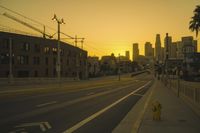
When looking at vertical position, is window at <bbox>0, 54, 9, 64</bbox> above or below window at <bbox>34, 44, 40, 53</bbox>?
below

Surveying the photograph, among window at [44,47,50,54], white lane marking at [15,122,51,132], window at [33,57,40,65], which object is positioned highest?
window at [44,47,50,54]

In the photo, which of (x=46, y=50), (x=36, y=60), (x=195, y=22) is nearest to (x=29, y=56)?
(x=36, y=60)

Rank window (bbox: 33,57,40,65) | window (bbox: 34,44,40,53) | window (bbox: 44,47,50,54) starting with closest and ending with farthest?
window (bbox: 33,57,40,65) < window (bbox: 34,44,40,53) < window (bbox: 44,47,50,54)

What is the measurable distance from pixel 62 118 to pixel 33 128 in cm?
304


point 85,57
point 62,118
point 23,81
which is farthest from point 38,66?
point 62,118

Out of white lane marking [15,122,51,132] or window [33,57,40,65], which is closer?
A: white lane marking [15,122,51,132]

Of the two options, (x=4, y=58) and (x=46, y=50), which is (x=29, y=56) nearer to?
(x=46, y=50)

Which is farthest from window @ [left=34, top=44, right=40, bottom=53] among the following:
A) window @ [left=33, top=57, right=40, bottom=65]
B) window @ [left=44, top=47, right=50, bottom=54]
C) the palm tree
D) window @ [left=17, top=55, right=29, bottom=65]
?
the palm tree

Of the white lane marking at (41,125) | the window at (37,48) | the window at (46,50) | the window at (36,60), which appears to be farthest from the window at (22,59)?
the white lane marking at (41,125)

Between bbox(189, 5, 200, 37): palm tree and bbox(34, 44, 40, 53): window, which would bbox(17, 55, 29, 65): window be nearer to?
bbox(34, 44, 40, 53): window

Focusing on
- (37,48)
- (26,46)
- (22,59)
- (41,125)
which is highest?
(26,46)

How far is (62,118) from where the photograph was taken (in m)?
15.1

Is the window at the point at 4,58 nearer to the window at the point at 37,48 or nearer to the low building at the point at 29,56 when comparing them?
the low building at the point at 29,56

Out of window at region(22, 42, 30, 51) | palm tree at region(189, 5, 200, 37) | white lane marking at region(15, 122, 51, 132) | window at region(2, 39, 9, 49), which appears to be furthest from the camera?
window at region(22, 42, 30, 51)
